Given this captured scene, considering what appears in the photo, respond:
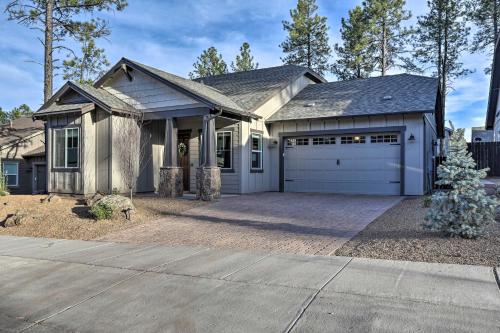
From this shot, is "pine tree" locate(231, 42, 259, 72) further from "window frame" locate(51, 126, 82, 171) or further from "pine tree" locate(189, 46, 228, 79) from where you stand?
"window frame" locate(51, 126, 82, 171)

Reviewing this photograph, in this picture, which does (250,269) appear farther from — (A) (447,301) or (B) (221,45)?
(B) (221,45)

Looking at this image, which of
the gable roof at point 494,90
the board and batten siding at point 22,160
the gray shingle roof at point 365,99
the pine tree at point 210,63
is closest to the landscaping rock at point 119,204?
the gray shingle roof at point 365,99

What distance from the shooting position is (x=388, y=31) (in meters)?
29.3

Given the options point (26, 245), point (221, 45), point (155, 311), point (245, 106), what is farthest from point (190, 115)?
point (221, 45)

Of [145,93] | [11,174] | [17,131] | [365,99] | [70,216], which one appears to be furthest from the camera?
[17,131]

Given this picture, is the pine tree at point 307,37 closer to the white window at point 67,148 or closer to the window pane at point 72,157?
the white window at point 67,148

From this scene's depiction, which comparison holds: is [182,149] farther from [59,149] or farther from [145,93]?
[59,149]

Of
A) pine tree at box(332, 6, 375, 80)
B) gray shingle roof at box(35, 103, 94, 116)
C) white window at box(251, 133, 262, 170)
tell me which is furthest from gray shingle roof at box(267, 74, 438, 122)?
pine tree at box(332, 6, 375, 80)

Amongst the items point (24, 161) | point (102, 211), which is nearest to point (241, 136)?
point (102, 211)

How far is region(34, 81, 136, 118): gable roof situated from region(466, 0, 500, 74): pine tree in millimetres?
23687

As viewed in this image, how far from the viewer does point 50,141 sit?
46.3 feet

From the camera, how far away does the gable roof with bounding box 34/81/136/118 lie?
13.2 meters

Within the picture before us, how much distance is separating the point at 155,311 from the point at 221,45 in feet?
114

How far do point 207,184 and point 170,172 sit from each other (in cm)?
165
